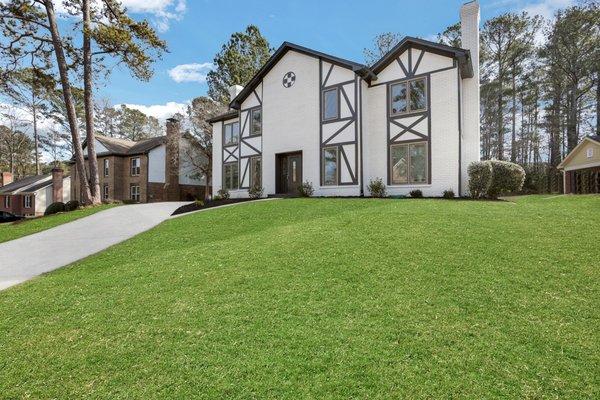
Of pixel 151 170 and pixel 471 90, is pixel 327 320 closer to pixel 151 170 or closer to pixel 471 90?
pixel 471 90

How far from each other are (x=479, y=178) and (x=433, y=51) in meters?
5.73

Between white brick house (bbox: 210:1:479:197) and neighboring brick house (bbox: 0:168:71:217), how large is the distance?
28311mm

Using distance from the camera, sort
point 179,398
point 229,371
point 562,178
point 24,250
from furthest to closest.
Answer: point 562,178 → point 24,250 → point 229,371 → point 179,398

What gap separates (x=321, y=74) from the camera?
695 inches

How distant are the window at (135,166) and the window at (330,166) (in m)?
22.5

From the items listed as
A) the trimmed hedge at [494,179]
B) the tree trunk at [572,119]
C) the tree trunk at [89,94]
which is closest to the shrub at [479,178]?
the trimmed hedge at [494,179]

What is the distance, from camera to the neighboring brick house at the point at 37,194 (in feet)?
122

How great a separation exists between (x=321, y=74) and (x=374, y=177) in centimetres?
574

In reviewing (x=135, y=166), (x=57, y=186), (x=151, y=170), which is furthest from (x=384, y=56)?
(x=57, y=186)

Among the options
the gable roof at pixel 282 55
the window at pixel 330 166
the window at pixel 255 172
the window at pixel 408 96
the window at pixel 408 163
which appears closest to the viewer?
the window at pixel 408 163

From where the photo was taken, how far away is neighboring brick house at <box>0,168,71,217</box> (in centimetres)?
3725

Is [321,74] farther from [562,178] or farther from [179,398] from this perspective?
[562,178]

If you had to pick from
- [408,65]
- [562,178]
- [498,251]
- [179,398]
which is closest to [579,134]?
[562,178]

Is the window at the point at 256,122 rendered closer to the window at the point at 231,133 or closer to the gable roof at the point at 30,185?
the window at the point at 231,133
